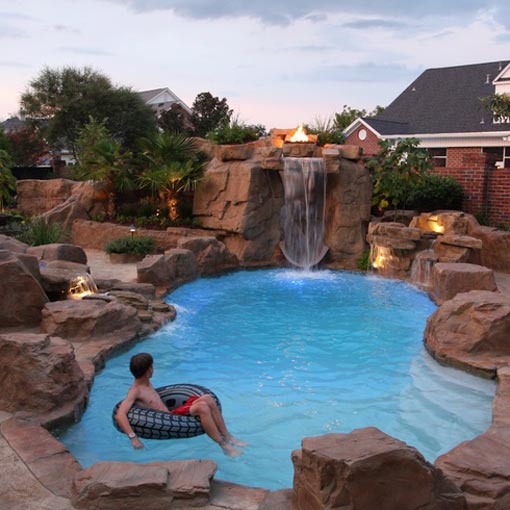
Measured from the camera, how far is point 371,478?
11.7 ft

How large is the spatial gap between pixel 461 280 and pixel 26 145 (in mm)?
32627

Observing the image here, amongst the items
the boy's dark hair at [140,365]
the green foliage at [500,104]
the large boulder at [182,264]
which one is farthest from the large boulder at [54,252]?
the green foliage at [500,104]

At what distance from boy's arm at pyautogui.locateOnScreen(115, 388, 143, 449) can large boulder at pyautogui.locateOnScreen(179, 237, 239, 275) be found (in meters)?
8.64

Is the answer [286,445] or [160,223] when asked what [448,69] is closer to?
[160,223]

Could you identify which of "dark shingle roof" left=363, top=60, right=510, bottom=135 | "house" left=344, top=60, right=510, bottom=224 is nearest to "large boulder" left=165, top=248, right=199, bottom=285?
"house" left=344, top=60, right=510, bottom=224

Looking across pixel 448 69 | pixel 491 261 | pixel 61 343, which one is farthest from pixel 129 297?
pixel 448 69

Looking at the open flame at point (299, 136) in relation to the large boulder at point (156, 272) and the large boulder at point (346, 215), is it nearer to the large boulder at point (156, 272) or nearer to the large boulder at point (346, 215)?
the large boulder at point (346, 215)

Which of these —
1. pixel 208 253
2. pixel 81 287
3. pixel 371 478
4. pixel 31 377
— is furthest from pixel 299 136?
pixel 371 478

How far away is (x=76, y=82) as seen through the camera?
33.6 meters

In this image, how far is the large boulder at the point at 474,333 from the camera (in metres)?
7.84

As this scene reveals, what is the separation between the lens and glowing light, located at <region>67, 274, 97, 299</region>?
9.84m

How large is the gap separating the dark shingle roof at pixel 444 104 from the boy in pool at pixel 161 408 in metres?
22.4

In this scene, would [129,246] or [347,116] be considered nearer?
[129,246]

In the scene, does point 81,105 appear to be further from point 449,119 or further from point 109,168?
point 449,119
